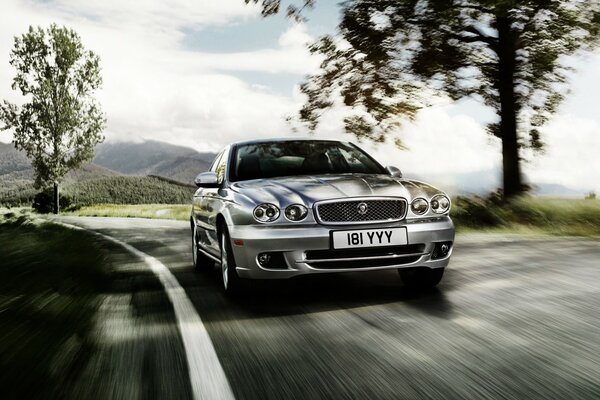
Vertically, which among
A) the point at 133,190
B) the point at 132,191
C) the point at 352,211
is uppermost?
the point at 133,190

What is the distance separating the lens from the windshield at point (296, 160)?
700 cm

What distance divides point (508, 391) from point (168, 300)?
373 cm

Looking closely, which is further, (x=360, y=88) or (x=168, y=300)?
(x=360, y=88)

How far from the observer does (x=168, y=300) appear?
6215mm

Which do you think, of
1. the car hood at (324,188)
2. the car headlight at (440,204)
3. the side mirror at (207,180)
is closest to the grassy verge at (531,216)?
the car headlight at (440,204)

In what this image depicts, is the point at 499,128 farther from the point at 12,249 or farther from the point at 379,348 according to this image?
the point at 379,348

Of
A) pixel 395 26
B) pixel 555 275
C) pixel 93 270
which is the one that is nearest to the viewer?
pixel 555 275

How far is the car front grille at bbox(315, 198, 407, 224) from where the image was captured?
568cm

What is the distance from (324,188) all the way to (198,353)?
2.21 m

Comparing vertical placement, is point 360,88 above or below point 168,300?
above

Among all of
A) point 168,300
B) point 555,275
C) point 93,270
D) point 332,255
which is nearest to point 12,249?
point 93,270

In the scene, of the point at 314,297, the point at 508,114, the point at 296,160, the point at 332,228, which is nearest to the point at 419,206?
the point at 332,228

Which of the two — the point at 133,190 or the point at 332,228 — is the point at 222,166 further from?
the point at 133,190

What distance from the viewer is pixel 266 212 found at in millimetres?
5730
